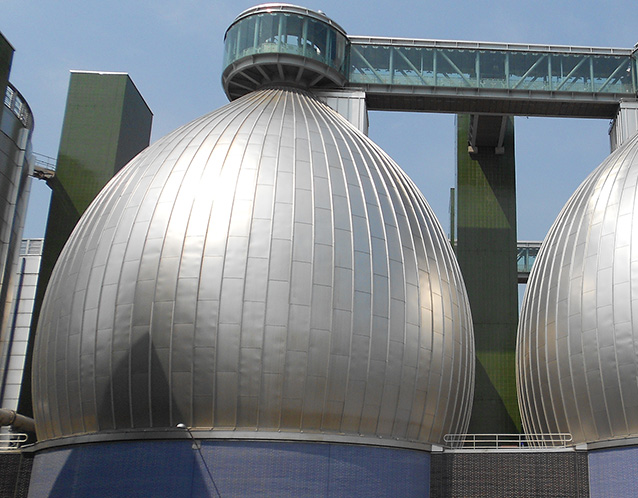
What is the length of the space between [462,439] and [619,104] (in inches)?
609

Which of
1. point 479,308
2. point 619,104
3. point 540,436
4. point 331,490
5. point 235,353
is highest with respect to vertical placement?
point 619,104

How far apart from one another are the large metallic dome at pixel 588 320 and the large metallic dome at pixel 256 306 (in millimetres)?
2341

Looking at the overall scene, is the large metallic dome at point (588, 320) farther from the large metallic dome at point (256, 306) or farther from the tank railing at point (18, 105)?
the tank railing at point (18, 105)

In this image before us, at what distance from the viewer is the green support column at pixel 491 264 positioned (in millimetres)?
33812

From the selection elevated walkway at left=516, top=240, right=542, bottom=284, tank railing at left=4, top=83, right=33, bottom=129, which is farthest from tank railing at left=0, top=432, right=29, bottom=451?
elevated walkway at left=516, top=240, right=542, bottom=284

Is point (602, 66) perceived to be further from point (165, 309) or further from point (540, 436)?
point (165, 309)

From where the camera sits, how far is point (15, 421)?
2884 cm

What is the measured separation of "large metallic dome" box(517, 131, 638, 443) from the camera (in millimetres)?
20797

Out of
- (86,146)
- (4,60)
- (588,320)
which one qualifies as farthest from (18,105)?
(588,320)

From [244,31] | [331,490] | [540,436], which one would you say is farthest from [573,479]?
[244,31]

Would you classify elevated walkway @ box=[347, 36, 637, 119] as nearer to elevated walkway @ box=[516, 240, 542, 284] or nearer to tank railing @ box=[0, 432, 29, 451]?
elevated walkway @ box=[516, 240, 542, 284]

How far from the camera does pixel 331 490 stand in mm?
19391

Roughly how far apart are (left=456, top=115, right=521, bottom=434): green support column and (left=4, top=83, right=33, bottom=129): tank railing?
1848 cm

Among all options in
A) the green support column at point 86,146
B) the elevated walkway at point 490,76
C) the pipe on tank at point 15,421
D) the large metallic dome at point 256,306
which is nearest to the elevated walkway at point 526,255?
the elevated walkway at point 490,76
